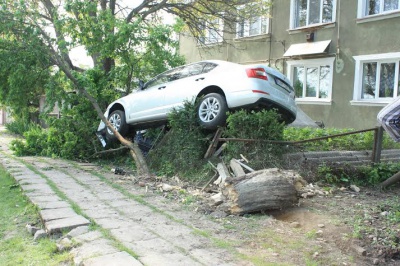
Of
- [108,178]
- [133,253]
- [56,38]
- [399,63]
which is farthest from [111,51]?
[399,63]

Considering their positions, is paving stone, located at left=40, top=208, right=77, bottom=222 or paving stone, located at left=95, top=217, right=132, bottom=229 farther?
paving stone, located at left=40, top=208, right=77, bottom=222

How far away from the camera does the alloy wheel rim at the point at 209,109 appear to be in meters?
6.95

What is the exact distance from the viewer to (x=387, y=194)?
589cm

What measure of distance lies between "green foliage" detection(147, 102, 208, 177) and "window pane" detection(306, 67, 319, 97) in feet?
28.5

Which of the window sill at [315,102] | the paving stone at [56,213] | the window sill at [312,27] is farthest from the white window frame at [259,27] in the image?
the paving stone at [56,213]

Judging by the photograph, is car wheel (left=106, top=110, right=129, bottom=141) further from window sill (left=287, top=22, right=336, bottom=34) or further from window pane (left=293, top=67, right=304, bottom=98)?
window sill (left=287, top=22, right=336, bottom=34)

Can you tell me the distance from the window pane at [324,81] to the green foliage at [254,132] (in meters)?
8.50

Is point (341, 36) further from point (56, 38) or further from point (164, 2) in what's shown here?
point (56, 38)

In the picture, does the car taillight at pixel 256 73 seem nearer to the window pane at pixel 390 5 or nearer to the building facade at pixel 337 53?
the building facade at pixel 337 53

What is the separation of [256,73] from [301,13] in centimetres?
970

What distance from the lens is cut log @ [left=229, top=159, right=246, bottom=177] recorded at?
585 cm

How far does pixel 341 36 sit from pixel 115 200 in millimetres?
11211

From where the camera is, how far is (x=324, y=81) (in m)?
14.3

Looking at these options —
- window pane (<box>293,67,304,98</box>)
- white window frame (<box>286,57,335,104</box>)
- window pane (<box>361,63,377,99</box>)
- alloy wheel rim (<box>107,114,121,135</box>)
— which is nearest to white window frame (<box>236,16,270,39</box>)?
white window frame (<box>286,57,335,104</box>)
